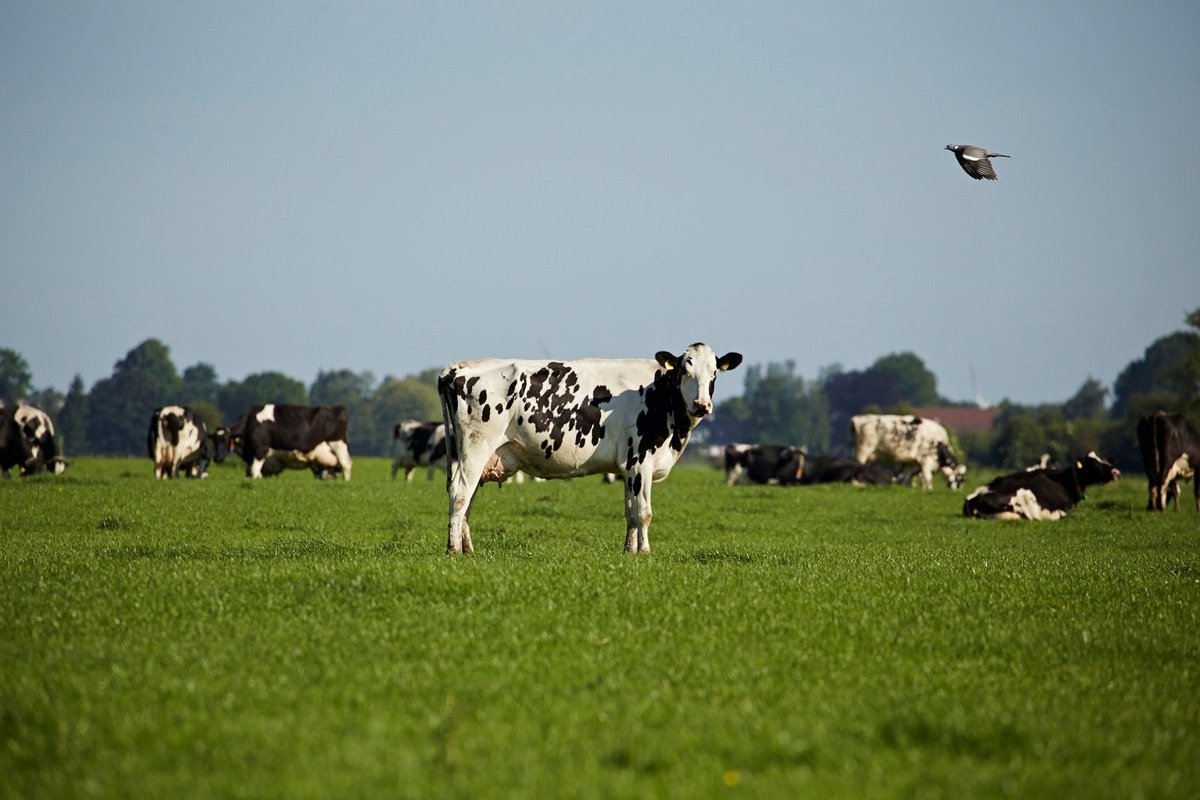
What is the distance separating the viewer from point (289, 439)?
42.2 meters

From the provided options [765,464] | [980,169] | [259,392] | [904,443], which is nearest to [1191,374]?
[904,443]

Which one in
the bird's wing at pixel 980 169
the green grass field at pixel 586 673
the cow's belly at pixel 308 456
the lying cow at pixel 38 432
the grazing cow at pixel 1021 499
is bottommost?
the green grass field at pixel 586 673

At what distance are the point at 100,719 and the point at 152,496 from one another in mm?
18812

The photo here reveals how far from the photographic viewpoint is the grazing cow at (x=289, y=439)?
136 feet

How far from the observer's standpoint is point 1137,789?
6633 mm

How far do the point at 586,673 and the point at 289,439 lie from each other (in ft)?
114

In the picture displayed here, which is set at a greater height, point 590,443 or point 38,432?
point 38,432

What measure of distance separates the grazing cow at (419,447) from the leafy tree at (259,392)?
5349 inches

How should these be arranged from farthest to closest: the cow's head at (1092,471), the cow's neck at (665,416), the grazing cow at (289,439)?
the grazing cow at (289,439) < the cow's head at (1092,471) < the cow's neck at (665,416)

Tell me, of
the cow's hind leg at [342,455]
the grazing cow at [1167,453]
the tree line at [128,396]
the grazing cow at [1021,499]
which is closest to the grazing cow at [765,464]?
the cow's hind leg at [342,455]

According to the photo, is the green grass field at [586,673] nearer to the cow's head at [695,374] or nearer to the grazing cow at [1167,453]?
the cow's head at [695,374]

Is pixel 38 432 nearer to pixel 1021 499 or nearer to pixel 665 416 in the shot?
pixel 665 416

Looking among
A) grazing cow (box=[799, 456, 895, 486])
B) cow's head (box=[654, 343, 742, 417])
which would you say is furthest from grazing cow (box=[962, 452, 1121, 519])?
grazing cow (box=[799, 456, 895, 486])

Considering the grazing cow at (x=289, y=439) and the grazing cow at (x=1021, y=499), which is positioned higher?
the grazing cow at (x=289, y=439)
